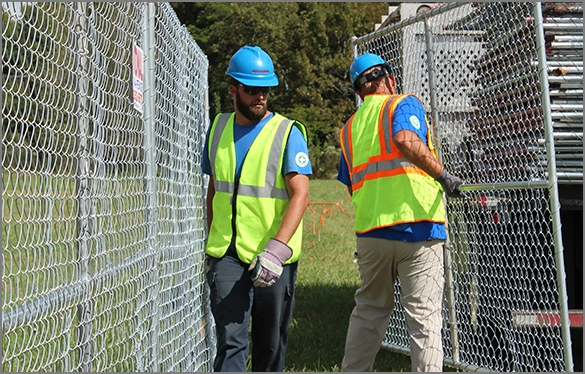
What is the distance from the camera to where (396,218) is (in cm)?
487

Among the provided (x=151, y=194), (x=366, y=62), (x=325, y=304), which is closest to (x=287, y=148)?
(x=151, y=194)

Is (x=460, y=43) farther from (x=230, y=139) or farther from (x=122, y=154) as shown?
(x=122, y=154)

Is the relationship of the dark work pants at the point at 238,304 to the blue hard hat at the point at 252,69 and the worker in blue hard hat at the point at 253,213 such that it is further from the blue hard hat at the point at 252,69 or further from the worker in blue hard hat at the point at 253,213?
the blue hard hat at the point at 252,69

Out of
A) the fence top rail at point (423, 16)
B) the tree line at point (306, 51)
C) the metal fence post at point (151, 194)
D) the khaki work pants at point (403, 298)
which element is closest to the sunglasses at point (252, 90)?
the metal fence post at point (151, 194)

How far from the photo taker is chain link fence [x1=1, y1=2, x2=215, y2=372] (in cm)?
295

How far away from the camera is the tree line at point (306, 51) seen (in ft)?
141

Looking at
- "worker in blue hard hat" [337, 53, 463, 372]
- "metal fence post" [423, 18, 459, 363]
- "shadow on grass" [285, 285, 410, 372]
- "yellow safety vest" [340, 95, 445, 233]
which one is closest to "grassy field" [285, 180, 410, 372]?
"shadow on grass" [285, 285, 410, 372]

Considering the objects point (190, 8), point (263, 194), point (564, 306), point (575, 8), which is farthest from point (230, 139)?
point (190, 8)

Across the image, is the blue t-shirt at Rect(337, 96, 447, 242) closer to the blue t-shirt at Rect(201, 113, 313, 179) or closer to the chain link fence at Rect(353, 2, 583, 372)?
the blue t-shirt at Rect(201, 113, 313, 179)

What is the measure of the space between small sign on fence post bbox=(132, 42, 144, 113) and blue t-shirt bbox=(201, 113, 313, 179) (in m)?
0.60

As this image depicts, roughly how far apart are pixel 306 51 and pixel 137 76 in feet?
133

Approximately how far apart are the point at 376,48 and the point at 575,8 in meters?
1.73

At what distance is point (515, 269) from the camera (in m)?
5.82

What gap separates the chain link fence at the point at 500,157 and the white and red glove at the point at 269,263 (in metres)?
1.93
